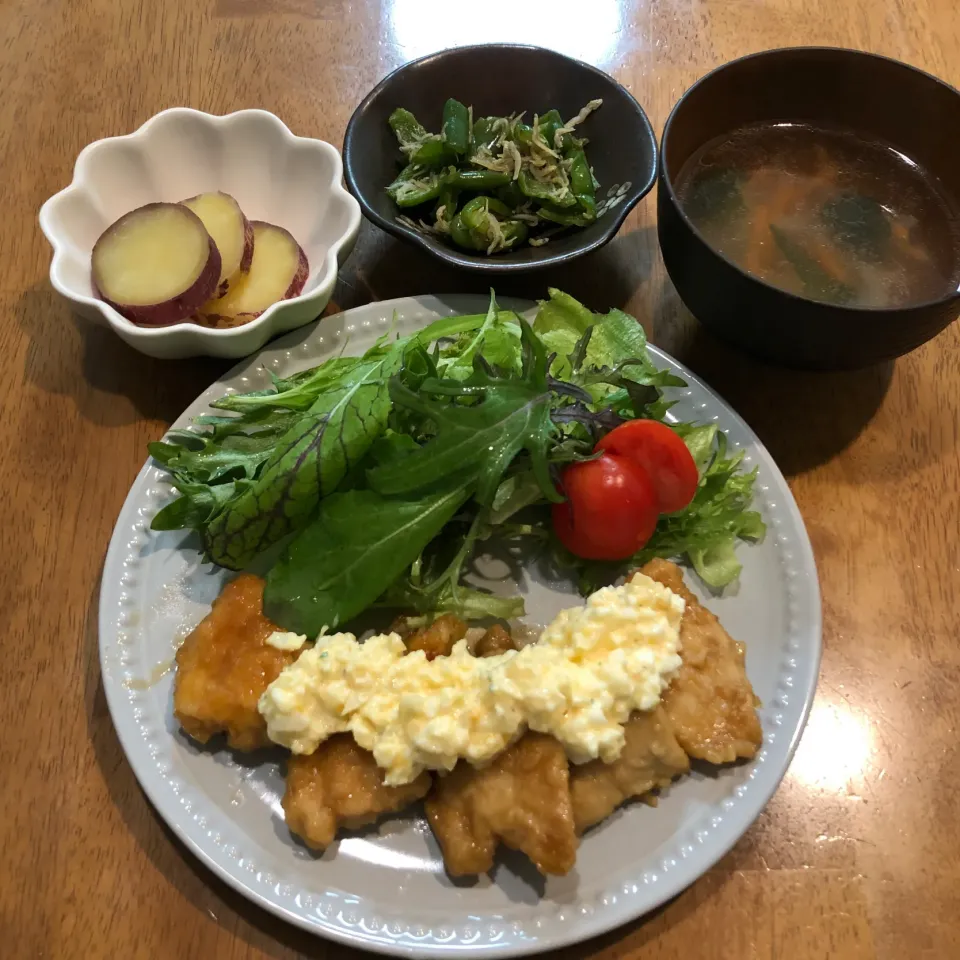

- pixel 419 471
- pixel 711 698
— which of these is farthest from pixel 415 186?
pixel 711 698

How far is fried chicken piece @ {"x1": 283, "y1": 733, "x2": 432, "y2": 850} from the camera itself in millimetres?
1577

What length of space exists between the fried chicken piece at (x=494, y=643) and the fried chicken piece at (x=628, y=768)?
29cm

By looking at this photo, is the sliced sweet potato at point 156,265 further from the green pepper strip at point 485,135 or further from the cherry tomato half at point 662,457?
the cherry tomato half at point 662,457

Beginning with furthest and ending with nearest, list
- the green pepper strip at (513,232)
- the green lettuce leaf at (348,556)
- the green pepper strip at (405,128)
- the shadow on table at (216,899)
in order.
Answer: the green pepper strip at (405,128)
the green pepper strip at (513,232)
the green lettuce leaf at (348,556)
the shadow on table at (216,899)

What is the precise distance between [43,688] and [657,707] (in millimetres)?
1392

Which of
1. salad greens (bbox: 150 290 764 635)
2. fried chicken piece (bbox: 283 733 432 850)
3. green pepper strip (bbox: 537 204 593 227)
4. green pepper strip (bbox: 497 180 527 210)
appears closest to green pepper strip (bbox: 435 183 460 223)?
green pepper strip (bbox: 497 180 527 210)

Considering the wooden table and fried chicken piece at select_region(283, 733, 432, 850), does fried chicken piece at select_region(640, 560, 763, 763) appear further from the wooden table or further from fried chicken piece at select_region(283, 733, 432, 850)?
fried chicken piece at select_region(283, 733, 432, 850)

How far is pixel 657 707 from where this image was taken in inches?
63.4

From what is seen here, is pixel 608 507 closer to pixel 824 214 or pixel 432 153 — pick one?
pixel 824 214

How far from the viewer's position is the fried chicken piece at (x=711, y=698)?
1638 millimetres

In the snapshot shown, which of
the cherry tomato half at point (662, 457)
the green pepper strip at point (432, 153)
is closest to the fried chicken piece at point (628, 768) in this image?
the cherry tomato half at point (662, 457)

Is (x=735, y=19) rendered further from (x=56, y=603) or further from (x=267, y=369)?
(x=56, y=603)

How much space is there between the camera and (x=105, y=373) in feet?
7.52

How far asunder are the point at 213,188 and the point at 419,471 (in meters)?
1.29
